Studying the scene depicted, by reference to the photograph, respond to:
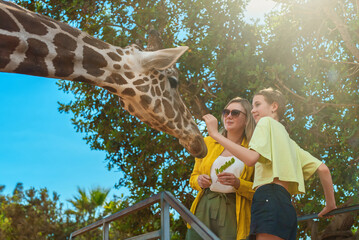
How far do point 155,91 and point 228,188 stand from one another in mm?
1715

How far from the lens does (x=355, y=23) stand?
17.8ft

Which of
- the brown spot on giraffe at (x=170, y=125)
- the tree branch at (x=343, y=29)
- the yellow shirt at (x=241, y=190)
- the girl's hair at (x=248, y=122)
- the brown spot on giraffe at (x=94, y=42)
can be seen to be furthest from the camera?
the tree branch at (x=343, y=29)

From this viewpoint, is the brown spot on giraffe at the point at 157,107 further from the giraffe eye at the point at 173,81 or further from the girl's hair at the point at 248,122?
the girl's hair at the point at 248,122

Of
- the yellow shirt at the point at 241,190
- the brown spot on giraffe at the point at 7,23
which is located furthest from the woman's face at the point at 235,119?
the brown spot on giraffe at the point at 7,23

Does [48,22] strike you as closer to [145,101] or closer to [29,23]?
[29,23]

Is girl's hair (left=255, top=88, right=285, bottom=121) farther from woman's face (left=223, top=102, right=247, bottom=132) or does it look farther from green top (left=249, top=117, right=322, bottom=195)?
woman's face (left=223, top=102, right=247, bottom=132)

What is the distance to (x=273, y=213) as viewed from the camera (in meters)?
2.33

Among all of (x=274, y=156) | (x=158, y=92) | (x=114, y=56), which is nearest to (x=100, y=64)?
(x=114, y=56)

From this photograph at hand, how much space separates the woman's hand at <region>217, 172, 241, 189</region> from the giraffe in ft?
4.14

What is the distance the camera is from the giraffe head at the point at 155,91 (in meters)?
4.19

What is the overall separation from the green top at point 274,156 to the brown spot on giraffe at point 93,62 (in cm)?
207

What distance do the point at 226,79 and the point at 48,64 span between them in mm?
4001

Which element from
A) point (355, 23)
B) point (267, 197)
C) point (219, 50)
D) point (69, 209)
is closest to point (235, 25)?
point (219, 50)

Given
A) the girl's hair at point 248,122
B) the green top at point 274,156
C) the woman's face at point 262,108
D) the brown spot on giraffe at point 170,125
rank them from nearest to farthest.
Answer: the green top at point 274,156, the woman's face at point 262,108, the girl's hair at point 248,122, the brown spot on giraffe at point 170,125
